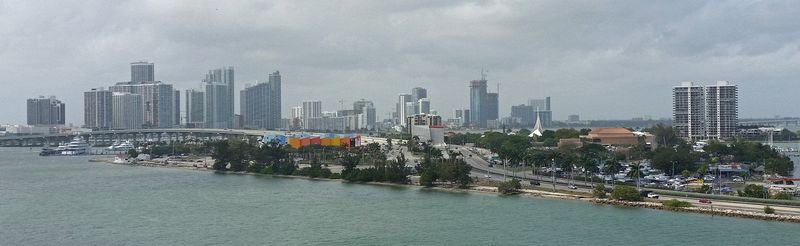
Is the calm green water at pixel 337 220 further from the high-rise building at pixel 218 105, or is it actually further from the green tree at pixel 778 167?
the high-rise building at pixel 218 105

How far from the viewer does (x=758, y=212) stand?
1177 cm

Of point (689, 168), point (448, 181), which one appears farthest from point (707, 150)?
point (448, 181)

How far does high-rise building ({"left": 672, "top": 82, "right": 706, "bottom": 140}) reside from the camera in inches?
1641

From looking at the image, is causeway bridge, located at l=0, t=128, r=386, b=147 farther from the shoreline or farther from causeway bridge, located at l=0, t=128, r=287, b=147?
the shoreline

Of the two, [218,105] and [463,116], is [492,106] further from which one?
[218,105]

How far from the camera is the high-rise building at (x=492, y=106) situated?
9815 centimetres

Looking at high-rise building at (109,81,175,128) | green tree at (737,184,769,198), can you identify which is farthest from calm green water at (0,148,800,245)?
high-rise building at (109,81,175,128)

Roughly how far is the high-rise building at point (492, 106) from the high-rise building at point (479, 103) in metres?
0.46

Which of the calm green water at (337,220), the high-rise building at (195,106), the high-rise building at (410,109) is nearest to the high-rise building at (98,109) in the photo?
the high-rise building at (195,106)

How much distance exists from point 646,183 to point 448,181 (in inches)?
176

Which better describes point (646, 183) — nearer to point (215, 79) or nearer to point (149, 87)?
point (149, 87)

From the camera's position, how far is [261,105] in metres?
80.6

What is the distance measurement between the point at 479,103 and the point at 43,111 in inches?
2013

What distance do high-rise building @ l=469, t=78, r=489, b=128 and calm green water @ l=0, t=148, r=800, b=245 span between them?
7948 centimetres
